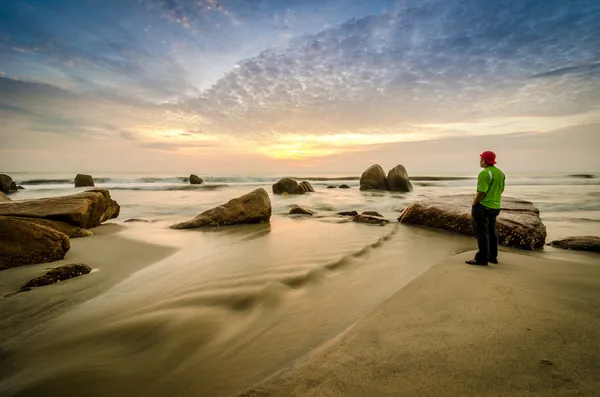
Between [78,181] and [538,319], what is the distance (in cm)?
3304

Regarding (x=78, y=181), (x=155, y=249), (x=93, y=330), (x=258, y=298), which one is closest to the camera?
(x=93, y=330)

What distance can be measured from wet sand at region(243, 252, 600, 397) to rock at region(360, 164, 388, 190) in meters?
21.3

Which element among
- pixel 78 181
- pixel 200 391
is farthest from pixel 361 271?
pixel 78 181

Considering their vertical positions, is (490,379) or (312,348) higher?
(490,379)

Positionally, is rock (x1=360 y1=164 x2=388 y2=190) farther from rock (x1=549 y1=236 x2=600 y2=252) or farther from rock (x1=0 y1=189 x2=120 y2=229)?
rock (x1=0 y1=189 x2=120 y2=229)

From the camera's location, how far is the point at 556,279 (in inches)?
132

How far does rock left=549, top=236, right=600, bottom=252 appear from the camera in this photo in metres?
5.18

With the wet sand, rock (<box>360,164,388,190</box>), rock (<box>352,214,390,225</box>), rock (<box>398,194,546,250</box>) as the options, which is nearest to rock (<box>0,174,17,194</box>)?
rock (<box>352,214,390,225</box>)

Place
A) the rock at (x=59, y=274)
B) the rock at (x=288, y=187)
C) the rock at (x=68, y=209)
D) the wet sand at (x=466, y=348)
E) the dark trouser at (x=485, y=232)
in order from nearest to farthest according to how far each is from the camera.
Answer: the wet sand at (x=466, y=348)
the rock at (x=59, y=274)
the dark trouser at (x=485, y=232)
the rock at (x=68, y=209)
the rock at (x=288, y=187)

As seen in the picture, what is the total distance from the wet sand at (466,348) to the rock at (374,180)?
2132cm

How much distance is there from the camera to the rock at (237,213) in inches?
309

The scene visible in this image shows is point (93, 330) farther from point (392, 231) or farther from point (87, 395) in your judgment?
point (392, 231)

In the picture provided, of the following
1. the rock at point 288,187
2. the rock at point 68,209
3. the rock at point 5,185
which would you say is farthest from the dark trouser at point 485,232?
the rock at point 5,185

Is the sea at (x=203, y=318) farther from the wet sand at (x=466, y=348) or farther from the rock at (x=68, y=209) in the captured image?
the rock at (x=68, y=209)
